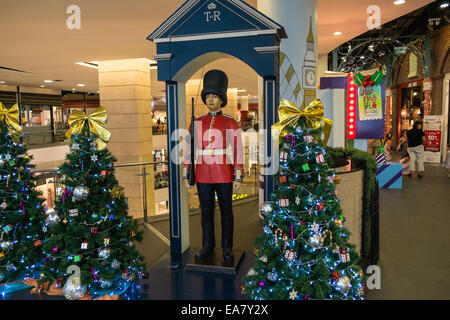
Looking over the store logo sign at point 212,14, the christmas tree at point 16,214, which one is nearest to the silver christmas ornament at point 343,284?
the store logo sign at point 212,14

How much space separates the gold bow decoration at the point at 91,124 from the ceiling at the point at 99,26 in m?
2.35

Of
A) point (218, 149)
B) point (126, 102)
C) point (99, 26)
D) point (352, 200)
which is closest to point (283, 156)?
point (218, 149)

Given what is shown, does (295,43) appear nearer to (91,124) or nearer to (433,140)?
(91,124)

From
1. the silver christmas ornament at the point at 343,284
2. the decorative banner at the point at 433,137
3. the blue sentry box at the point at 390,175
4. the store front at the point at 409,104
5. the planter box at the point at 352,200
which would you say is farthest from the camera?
the store front at the point at 409,104

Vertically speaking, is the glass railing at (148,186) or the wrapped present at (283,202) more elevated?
the wrapped present at (283,202)

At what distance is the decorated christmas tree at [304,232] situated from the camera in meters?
2.14

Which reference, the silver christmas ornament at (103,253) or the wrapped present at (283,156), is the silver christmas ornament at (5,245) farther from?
the wrapped present at (283,156)

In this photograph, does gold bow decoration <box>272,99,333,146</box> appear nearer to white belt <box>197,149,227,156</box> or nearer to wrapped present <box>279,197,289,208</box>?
wrapped present <box>279,197,289,208</box>

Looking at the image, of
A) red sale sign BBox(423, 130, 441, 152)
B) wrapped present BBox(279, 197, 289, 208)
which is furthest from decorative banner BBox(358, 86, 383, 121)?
red sale sign BBox(423, 130, 441, 152)

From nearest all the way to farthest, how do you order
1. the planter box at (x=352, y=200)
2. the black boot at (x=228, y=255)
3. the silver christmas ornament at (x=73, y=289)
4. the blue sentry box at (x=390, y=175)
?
the silver christmas ornament at (x=73, y=289) → the planter box at (x=352, y=200) → the black boot at (x=228, y=255) → the blue sentry box at (x=390, y=175)

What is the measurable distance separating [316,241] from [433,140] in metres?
10.8

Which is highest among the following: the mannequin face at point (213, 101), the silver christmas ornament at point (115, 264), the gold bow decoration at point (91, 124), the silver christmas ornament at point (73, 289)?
the mannequin face at point (213, 101)

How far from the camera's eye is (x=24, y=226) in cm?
318
